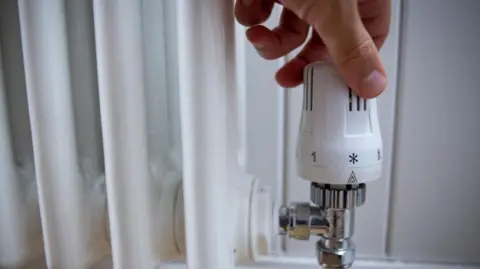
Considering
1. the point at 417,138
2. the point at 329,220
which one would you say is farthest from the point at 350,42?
the point at 417,138

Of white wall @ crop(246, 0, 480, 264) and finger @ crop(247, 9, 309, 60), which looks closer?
finger @ crop(247, 9, 309, 60)

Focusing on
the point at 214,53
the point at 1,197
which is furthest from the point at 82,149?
the point at 214,53

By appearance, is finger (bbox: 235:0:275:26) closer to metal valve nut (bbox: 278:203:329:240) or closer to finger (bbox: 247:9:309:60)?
finger (bbox: 247:9:309:60)

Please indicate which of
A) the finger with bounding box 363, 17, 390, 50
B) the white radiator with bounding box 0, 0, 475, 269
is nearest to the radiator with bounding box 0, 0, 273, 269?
the white radiator with bounding box 0, 0, 475, 269

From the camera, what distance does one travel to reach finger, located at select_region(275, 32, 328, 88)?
361mm

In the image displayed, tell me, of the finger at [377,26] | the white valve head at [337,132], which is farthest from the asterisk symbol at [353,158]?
the finger at [377,26]

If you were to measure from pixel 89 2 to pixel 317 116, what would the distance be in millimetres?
219

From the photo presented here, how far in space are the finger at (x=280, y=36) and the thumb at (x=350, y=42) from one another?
72 mm

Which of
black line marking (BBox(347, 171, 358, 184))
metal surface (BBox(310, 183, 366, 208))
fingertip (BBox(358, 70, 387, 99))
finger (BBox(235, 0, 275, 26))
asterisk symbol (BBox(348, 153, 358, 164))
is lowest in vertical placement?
metal surface (BBox(310, 183, 366, 208))

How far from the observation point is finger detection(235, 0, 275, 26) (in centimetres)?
34

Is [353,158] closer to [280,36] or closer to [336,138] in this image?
[336,138]

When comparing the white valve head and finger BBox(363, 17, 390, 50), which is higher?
finger BBox(363, 17, 390, 50)

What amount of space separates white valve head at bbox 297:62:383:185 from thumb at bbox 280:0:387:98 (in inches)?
0.6

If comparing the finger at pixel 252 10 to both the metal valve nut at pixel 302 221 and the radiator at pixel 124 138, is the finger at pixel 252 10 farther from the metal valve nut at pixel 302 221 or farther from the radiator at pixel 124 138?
the metal valve nut at pixel 302 221
